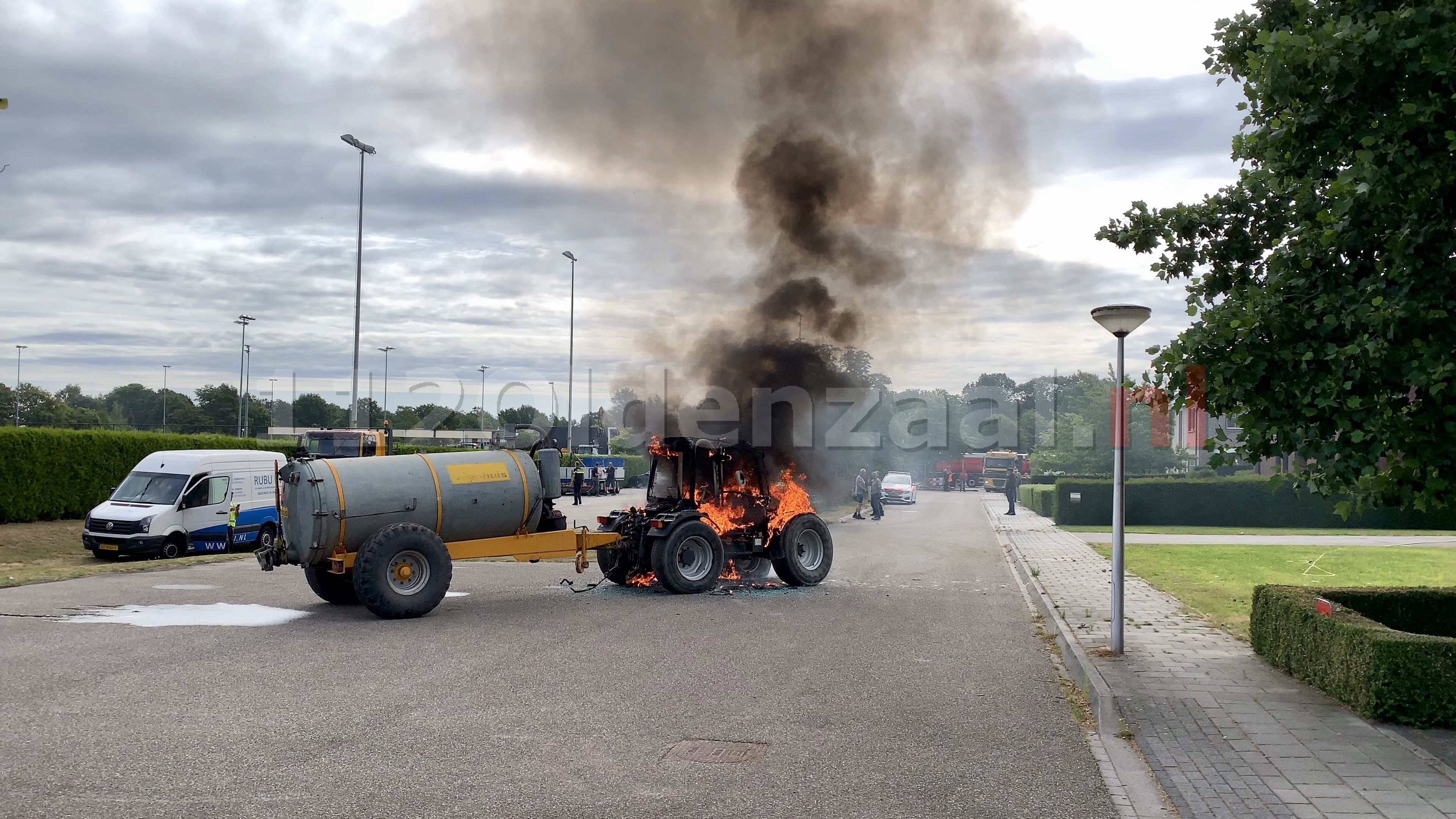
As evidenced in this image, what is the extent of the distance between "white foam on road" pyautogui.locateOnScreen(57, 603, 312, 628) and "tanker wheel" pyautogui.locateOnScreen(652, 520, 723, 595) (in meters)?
4.53

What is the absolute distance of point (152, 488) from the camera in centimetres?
2019

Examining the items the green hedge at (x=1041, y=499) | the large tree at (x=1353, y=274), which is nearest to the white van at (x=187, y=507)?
the large tree at (x=1353, y=274)

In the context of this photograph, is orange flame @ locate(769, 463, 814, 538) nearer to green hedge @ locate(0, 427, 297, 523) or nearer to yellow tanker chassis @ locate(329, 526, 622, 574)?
yellow tanker chassis @ locate(329, 526, 622, 574)

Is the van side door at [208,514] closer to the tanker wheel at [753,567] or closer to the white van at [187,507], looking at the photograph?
the white van at [187,507]

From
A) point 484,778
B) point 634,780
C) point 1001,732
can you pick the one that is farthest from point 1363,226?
point 484,778

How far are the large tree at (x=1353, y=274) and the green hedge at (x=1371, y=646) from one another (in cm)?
104

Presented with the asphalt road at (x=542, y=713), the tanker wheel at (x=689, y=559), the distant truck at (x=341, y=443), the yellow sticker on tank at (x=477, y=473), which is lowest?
the asphalt road at (x=542, y=713)

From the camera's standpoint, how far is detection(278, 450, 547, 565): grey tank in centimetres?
1240

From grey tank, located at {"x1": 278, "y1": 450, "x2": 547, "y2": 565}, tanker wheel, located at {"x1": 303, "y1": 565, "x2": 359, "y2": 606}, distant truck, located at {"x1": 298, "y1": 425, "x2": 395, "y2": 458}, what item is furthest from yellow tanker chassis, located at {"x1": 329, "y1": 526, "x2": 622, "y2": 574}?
distant truck, located at {"x1": 298, "y1": 425, "x2": 395, "y2": 458}

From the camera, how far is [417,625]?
38.4 ft

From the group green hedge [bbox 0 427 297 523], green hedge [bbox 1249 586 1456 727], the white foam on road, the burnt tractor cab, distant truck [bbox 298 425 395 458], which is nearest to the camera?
green hedge [bbox 1249 586 1456 727]

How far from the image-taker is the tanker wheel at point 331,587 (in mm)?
13211

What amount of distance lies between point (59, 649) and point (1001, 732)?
342 inches

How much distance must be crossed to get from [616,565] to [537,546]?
1472 millimetres
